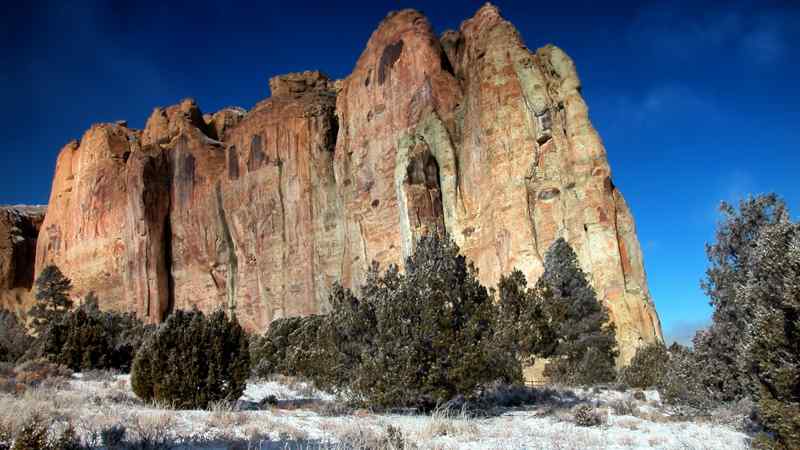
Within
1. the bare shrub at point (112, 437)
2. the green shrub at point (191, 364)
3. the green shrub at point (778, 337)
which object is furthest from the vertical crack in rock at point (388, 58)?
the bare shrub at point (112, 437)

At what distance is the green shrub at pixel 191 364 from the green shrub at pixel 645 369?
631 inches

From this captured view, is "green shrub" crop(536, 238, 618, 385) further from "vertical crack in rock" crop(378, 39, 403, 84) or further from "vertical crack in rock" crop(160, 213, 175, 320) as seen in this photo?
"vertical crack in rock" crop(160, 213, 175, 320)

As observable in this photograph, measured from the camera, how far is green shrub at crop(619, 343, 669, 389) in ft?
73.4

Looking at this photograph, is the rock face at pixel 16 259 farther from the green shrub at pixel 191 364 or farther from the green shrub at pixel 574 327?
the green shrub at pixel 191 364

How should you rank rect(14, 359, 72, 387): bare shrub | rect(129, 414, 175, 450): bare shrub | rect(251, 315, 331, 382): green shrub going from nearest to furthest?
1. rect(129, 414, 175, 450): bare shrub
2. rect(14, 359, 72, 387): bare shrub
3. rect(251, 315, 331, 382): green shrub

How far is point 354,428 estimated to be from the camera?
9.08m

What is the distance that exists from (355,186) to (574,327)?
2817 centimetres

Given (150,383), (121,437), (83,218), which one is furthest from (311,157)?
(121,437)

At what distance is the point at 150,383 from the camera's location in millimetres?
12508

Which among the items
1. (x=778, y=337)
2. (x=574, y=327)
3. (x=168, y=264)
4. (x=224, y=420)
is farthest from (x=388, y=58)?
(x=778, y=337)

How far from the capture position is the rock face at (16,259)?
2908 inches

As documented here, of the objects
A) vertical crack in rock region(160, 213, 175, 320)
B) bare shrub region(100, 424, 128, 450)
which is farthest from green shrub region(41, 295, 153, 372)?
vertical crack in rock region(160, 213, 175, 320)

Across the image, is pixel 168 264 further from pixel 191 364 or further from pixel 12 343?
pixel 191 364

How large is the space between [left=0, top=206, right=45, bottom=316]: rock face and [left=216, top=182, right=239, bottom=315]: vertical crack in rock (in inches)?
1192
